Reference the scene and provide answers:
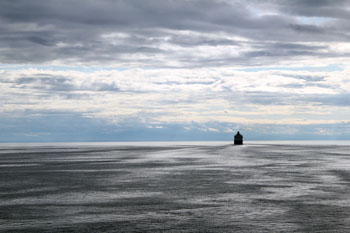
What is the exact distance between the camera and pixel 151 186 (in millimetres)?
30562

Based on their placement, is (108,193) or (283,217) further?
(108,193)

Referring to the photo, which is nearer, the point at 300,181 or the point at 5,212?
the point at 5,212

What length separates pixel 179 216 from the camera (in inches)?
733

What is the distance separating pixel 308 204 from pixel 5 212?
13.4m

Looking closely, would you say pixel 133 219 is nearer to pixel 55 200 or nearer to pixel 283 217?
pixel 283 217

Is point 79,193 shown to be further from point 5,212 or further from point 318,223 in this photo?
point 318,223

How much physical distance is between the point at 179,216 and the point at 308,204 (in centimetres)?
686

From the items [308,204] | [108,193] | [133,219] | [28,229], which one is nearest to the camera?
[28,229]

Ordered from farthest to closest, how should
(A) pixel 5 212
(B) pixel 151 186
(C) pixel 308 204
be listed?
(B) pixel 151 186 < (C) pixel 308 204 < (A) pixel 5 212

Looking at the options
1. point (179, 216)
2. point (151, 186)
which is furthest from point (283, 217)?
point (151, 186)

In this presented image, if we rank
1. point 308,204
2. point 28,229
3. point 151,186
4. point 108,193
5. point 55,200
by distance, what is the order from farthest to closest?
point 151,186 < point 108,193 < point 55,200 < point 308,204 < point 28,229

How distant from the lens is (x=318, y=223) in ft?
55.5

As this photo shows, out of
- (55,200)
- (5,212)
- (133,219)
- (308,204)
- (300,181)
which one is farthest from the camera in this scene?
(300,181)

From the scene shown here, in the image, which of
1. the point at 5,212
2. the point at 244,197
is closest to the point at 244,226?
the point at 244,197
